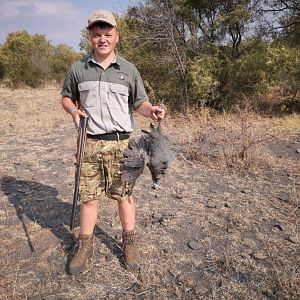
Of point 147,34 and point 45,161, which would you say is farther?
point 147,34

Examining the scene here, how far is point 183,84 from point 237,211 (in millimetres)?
6695

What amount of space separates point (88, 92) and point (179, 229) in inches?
71.5

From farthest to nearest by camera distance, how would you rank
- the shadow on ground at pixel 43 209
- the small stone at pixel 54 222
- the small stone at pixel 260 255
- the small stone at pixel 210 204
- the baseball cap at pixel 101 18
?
the small stone at pixel 210 204, the small stone at pixel 54 222, the shadow on ground at pixel 43 209, the small stone at pixel 260 255, the baseball cap at pixel 101 18

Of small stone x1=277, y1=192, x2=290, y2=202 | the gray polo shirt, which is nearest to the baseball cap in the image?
the gray polo shirt

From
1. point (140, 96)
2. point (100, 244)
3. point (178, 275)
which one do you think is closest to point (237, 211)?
point (178, 275)

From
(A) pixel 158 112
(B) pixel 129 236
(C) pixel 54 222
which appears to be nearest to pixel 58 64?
(C) pixel 54 222

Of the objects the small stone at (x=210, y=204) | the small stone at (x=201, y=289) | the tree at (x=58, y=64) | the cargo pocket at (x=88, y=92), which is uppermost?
the tree at (x=58, y=64)

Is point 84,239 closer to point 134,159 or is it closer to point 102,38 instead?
point 134,159

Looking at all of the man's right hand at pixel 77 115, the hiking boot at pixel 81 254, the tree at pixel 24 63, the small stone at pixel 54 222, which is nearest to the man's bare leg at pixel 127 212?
the hiking boot at pixel 81 254

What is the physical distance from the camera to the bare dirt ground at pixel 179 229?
2691mm

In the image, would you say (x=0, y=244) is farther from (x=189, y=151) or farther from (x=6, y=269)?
(x=189, y=151)

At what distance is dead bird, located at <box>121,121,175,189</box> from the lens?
253 cm

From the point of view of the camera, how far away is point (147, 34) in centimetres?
968

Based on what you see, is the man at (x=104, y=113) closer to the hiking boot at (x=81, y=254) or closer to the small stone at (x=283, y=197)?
the hiking boot at (x=81, y=254)
